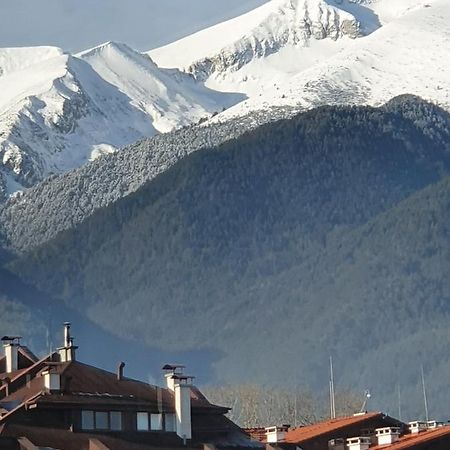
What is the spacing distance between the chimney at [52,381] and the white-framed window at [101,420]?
Result: 1274mm

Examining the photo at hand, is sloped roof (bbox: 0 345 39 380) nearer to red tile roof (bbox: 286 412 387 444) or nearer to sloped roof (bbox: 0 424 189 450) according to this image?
red tile roof (bbox: 286 412 387 444)

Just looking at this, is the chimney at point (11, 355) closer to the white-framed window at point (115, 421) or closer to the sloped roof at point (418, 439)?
the white-framed window at point (115, 421)

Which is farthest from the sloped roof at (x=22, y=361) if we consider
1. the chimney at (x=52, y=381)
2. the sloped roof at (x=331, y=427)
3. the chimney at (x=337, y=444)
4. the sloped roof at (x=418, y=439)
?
the sloped roof at (x=418, y=439)

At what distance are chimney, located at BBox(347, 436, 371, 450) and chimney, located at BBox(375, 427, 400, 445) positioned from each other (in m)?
0.49

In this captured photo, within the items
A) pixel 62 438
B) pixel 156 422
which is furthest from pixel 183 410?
pixel 62 438

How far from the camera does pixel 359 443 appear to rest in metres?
82.8

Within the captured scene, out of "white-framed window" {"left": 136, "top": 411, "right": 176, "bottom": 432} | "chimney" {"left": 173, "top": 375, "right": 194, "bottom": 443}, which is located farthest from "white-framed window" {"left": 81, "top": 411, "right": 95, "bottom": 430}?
"chimney" {"left": 173, "top": 375, "right": 194, "bottom": 443}

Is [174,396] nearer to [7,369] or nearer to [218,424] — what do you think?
[218,424]

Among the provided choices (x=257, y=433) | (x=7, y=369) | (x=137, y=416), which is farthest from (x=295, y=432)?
(x=137, y=416)

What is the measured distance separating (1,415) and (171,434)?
5.73 metres

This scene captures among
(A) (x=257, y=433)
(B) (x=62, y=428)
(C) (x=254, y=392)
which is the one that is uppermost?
(C) (x=254, y=392)

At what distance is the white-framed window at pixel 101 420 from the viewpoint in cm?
7019

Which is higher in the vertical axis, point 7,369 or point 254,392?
point 254,392

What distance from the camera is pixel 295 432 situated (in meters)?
92.8
